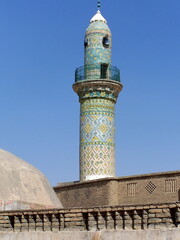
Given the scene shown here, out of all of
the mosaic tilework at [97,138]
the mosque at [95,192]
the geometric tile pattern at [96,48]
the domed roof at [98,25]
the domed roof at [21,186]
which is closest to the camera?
the mosque at [95,192]

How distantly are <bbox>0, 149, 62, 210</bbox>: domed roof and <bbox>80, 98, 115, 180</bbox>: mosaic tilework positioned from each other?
9.21 metres

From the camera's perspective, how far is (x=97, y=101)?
69.3ft

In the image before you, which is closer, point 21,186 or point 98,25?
point 21,186

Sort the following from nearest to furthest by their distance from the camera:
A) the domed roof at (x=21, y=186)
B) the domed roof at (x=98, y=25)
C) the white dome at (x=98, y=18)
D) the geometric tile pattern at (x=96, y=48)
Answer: the domed roof at (x=21, y=186) → the geometric tile pattern at (x=96, y=48) → the domed roof at (x=98, y=25) → the white dome at (x=98, y=18)

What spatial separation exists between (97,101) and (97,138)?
162 centimetres

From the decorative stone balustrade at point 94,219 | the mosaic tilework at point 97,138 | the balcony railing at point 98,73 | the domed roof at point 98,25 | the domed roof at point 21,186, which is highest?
the domed roof at point 98,25

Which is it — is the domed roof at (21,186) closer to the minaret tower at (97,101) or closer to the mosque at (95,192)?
the mosque at (95,192)

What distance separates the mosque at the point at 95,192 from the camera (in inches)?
272

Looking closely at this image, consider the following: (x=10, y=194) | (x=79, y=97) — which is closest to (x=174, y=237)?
(x=10, y=194)

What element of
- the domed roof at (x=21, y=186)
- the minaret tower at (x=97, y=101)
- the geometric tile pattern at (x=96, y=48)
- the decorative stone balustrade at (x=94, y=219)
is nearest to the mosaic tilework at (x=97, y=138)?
the minaret tower at (x=97, y=101)

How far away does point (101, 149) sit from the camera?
20.5 metres

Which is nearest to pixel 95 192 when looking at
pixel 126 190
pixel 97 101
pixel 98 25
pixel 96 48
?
pixel 126 190

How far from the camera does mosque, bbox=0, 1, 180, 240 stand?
22.7 feet

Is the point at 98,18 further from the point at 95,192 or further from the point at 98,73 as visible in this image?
the point at 95,192
